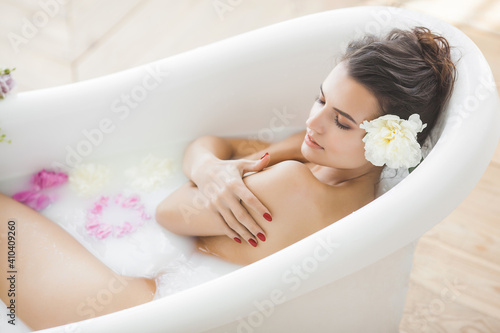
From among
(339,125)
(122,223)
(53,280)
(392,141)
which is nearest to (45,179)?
(122,223)

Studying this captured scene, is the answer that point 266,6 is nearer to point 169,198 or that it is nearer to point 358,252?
point 169,198

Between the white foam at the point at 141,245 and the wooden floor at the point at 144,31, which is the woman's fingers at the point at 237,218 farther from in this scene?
the wooden floor at the point at 144,31

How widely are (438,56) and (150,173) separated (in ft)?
2.74

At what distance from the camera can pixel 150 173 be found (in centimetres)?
157

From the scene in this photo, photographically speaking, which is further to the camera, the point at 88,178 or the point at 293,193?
the point at 88,178

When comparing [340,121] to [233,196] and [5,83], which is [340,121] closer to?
[233,196]

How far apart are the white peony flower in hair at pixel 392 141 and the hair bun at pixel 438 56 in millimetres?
138

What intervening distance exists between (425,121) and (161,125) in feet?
2.40

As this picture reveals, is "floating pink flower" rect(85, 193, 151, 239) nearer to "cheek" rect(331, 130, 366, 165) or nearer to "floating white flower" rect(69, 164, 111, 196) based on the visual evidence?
"floating white flower" rect(69, 164, 111, 196)

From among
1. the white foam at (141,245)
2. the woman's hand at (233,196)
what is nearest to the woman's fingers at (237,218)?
the woman's hand at (233,196)

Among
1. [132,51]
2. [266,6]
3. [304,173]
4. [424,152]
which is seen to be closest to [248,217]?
[304,173]

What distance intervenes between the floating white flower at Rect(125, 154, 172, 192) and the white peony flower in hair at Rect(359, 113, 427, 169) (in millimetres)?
668

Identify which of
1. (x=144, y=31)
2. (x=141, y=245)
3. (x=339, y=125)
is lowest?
(x=141, y=245)

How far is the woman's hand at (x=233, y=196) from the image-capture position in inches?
47.6
